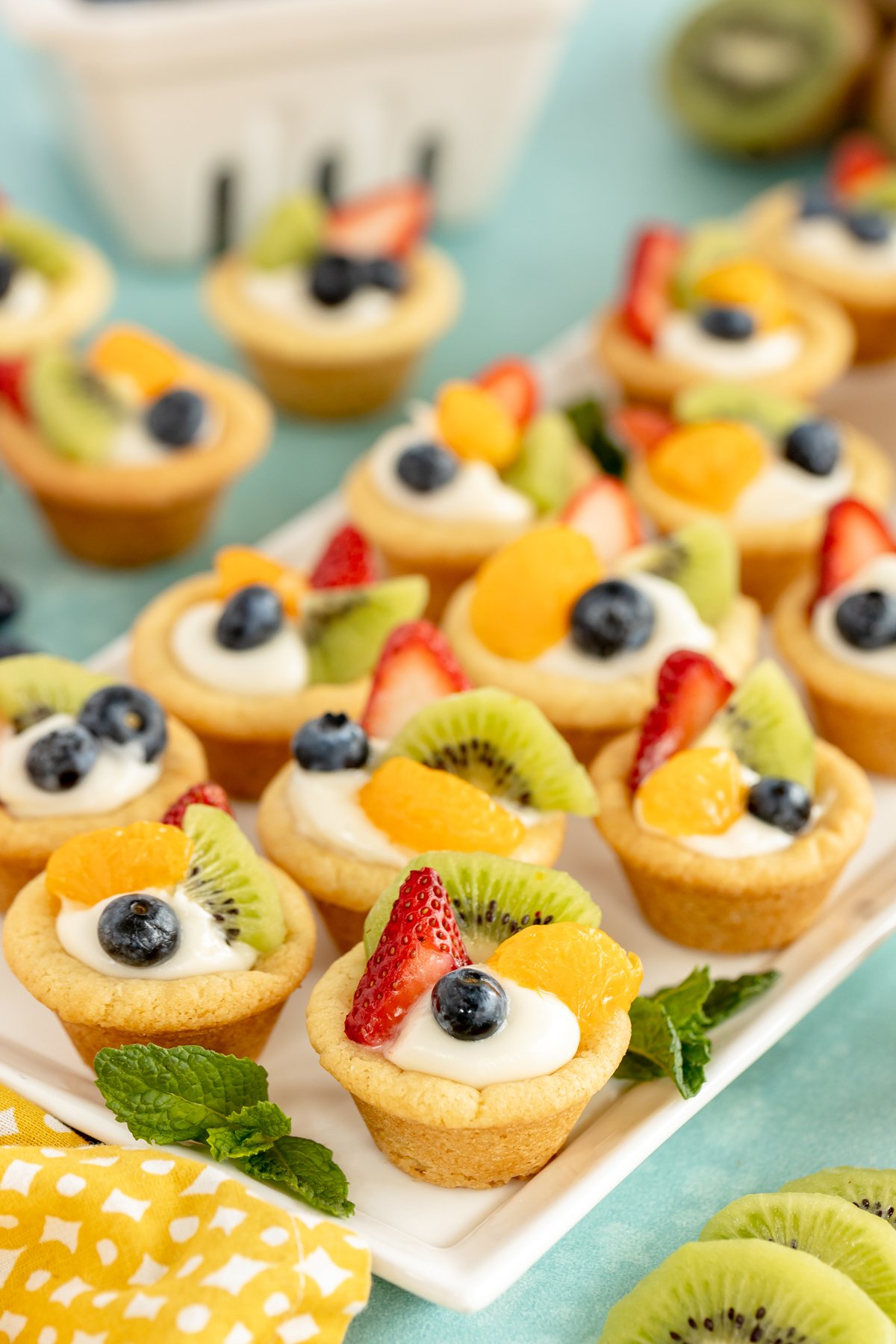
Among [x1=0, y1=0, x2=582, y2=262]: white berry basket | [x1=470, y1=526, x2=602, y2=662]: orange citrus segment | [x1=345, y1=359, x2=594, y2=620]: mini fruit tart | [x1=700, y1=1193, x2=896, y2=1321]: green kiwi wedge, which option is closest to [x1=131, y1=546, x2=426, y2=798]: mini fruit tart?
[x1=470, y1=526, x2=602, y2=662]: orange citrus segment

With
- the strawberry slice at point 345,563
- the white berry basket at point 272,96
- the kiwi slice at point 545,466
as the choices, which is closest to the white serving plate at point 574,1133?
the strawberry slice at point 345,563

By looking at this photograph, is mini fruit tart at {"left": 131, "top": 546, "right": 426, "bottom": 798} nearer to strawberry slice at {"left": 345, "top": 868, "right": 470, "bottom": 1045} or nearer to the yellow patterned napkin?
strawberry slice at {"left": 345, "top": 868, "right": 470, "bottom": 1045}

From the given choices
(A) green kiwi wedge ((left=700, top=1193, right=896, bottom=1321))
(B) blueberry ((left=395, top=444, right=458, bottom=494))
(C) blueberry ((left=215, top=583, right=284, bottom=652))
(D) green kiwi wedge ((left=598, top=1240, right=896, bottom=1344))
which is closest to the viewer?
(D) green kiwi wedge ((left=598, top=1240, right=896, bottom=1344))

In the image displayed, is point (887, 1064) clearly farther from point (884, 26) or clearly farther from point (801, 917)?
point (884, 26)

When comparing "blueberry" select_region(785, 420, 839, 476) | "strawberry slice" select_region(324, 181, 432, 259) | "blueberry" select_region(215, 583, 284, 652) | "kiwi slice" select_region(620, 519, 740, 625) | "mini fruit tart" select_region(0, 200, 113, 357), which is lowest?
"mini fruit tart" select_region(0, 200, 113, 357)

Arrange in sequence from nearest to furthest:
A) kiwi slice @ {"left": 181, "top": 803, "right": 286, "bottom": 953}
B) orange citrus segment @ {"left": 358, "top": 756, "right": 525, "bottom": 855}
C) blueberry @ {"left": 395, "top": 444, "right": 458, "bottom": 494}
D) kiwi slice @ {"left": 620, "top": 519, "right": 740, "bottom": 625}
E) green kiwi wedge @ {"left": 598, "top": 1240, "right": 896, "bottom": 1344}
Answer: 1. green kiwi wedge @ {"left": 598, "top": 1240, "right": 896, "bottom": 1344}
2. kiwi slice @ {"left": 181, "top": 803, "right": 286, "bottom": 953}
3. orange citrus segment @ {"left": 358, "top": 756, "right": 525, "bottom": 855}
4. kiwi slice @ {"left": 620, "top": 519, "right": 740, "bottom": 625}
5. blueberry @ {"left": 395, "top": 444, "right": 458, "bottom": 494}

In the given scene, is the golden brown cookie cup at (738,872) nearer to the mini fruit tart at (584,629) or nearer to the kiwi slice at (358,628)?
the mini fruit tart at (584,629)

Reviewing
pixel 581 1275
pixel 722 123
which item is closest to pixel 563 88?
pixel 722 123
